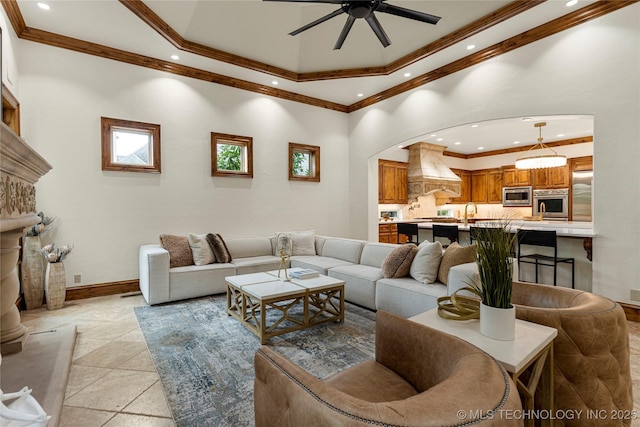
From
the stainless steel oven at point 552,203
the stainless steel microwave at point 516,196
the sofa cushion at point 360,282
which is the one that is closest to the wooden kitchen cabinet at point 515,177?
the stainless steel microwave at point 516,196

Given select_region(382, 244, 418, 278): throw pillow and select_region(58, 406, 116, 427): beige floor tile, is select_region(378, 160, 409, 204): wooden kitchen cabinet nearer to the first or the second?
select_region(382, 244, 418, 278): throw pillow

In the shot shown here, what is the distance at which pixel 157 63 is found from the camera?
180 inches

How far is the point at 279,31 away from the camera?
448 centimetres

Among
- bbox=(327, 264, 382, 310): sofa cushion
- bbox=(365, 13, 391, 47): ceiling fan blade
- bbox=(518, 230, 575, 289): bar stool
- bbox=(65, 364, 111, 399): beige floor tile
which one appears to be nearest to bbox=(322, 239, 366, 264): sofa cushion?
bbox=(327, 264, 382, 310): sofa cushion

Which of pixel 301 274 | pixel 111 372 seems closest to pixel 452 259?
pixel 301 274

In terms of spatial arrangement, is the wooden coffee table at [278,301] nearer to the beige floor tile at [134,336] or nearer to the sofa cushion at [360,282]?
the sofa cushion at [360,282]

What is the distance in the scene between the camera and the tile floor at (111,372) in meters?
1.78

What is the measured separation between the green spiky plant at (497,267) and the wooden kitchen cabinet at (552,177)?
873cm

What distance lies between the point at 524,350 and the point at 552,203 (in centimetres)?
881

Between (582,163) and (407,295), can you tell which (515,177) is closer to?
(582,163)

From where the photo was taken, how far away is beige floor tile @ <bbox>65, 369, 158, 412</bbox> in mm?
1889

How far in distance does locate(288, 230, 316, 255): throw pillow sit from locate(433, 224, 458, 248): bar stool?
2143 millimetres

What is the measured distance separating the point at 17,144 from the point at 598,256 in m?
5.28

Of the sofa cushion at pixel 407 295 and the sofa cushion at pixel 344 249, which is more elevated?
the sofa cushion at pixel 344 249
